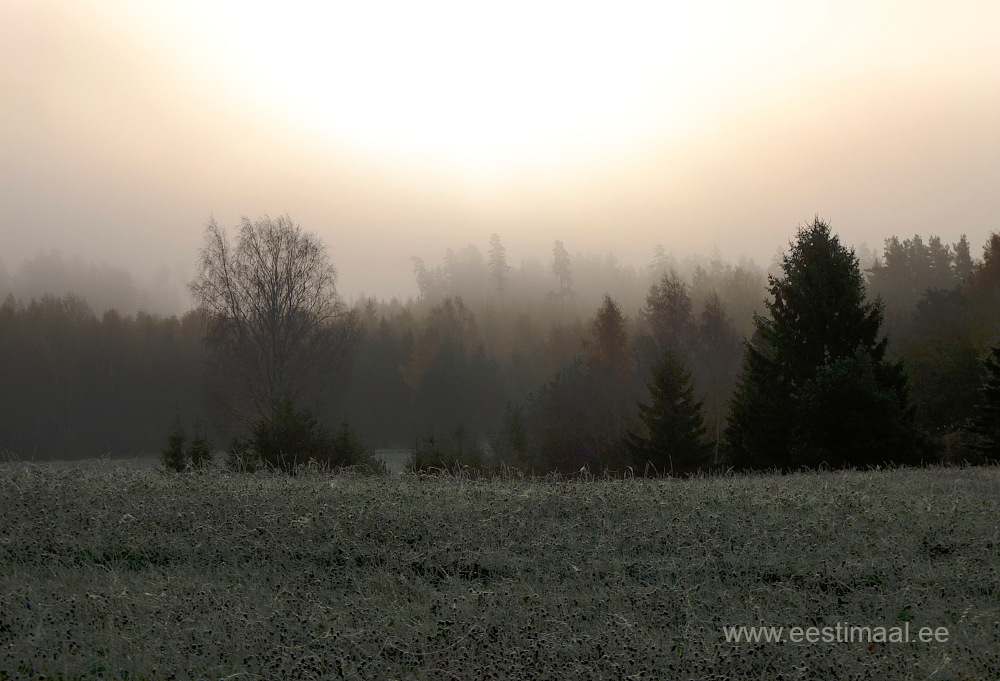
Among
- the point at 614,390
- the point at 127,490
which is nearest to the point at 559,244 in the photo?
the point at 614,390

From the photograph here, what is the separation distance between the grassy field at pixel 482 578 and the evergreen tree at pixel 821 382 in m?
10.3

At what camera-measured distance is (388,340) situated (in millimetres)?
77125

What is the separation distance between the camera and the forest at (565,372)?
22641 mm

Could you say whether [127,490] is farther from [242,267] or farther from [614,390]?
[614,390]

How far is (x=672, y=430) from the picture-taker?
30.0 m

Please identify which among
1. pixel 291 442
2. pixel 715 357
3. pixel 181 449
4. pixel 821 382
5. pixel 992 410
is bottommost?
pixel 181 449

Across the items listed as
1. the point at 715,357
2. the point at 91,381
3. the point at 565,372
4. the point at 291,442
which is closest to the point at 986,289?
the point at 715,357

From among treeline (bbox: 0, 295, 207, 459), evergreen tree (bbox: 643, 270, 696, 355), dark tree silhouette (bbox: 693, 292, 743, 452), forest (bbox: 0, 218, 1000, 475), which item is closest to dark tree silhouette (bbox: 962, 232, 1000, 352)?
forest (bbox: 0, 218, 1000, 475)

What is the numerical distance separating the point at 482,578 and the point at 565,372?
1659 inches

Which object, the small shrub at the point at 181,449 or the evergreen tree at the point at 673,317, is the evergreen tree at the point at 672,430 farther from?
the evergreen tree at the point at 673,317

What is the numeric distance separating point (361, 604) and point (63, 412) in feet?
233

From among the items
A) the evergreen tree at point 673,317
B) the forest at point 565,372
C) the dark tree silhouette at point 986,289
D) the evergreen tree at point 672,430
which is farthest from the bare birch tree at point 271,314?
the dark tree silhouette at point 986,289

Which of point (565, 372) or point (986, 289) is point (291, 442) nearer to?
point (565, 372)

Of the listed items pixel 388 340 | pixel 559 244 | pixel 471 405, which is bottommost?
pixel 471 405
